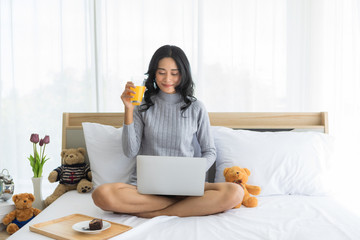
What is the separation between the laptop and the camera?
1.46 metres

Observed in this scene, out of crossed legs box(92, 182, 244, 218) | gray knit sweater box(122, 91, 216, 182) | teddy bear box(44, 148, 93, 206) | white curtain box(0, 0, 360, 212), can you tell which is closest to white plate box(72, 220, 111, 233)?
crossed legs box(92, 182, 244, 218)

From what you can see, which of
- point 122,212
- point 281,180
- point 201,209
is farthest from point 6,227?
point 281,180

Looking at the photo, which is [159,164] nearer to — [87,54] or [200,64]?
[200,64]

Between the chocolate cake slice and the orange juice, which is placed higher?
the orange juice

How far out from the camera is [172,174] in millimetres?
1476

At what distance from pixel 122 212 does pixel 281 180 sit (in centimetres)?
88

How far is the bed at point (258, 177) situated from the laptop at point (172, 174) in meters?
0.13

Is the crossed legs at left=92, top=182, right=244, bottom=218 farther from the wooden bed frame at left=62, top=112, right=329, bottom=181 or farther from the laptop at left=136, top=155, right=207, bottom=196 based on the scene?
the wooden bed frame at left=62, top=112, right=329, bottom=181

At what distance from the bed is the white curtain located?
591mm

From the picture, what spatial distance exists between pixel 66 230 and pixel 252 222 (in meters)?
0.74

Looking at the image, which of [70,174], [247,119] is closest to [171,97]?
[247,119]

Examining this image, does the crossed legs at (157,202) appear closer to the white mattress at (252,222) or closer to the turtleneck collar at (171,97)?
the white mattress at (252,222)

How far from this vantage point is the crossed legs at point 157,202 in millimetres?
1525

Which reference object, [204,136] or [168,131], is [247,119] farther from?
[168,131]
